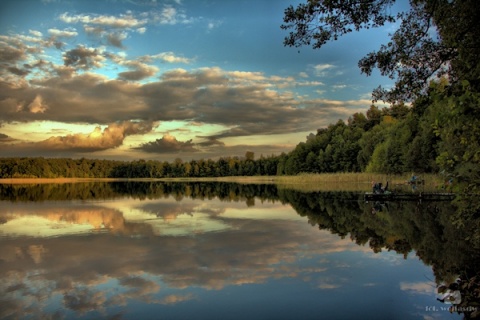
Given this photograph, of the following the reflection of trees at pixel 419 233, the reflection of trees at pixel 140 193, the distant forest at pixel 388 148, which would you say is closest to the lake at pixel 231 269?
the reflection of trees at pixel 419 233

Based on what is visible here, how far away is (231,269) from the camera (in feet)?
A: 38.5

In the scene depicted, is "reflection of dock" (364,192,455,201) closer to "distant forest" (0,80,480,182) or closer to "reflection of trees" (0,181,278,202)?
"distant forest" (0,80,480,182)

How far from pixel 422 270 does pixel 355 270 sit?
1.93 metres

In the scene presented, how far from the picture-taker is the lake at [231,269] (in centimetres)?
847

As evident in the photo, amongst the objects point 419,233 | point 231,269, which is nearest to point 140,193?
point 419,233

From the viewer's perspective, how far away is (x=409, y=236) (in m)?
17.2

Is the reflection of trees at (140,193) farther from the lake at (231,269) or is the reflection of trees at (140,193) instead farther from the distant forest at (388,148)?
the lake at (231,269)

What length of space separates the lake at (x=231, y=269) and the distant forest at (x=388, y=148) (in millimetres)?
3211

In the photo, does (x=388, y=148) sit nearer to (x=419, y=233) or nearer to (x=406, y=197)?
(x=406, y=197)

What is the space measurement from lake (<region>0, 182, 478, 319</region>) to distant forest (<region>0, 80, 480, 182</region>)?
10.5 feet

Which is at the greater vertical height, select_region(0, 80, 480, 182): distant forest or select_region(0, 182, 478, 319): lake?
select_region(0, 80, 480, 182): distant forest

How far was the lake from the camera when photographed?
8.47m

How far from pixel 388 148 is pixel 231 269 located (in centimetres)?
6985

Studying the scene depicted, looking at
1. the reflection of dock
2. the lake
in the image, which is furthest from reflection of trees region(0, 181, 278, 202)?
the lake
